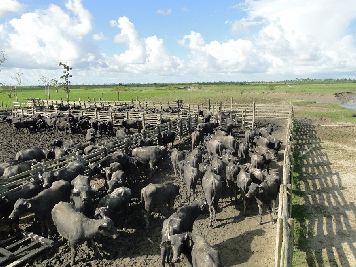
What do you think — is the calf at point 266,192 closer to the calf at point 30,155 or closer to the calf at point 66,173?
the calf at point 66,173

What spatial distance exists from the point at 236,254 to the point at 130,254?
9.08ft

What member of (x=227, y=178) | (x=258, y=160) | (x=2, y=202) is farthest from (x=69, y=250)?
(x=258, y=160)

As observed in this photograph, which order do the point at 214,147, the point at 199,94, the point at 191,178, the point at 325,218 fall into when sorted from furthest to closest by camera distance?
1. the point at 199,94
2. the point at 214,147
3. the point at 191,178
4. the point at 325,218

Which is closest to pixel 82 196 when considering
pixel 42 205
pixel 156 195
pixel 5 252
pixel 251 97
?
pixel 42 205

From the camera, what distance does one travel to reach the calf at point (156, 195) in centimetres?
1146

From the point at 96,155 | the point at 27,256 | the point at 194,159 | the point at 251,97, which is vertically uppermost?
the point at 251,97

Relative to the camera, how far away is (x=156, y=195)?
38.0 feet

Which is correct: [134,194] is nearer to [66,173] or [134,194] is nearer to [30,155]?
[66,173]

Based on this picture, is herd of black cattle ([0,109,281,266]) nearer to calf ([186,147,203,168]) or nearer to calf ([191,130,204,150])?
calf ([186,147,203,168])


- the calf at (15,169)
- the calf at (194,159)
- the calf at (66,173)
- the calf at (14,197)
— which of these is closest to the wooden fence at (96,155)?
the calf at (14,197)

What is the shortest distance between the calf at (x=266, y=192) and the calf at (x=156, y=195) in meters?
2.50

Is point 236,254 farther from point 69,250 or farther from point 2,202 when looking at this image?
point 2,202

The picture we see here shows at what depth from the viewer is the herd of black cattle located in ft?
30.7

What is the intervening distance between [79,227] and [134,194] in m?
4.66
